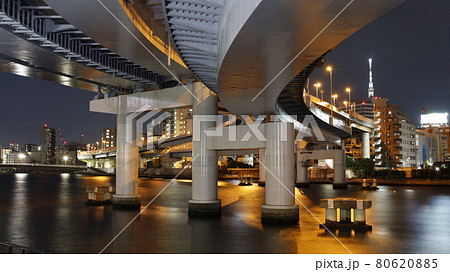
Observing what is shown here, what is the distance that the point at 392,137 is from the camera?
3932 inches

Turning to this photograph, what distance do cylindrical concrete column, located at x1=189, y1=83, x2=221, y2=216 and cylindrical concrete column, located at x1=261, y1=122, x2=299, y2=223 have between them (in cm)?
352

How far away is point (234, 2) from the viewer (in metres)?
8.41

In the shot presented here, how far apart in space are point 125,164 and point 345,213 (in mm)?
13476

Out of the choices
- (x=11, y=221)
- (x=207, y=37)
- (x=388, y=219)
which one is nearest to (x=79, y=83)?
(x=11, y=221)

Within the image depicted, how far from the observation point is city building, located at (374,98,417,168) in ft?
327

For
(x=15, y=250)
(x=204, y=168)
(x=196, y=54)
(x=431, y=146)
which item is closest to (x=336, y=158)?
(x=204, y=168)

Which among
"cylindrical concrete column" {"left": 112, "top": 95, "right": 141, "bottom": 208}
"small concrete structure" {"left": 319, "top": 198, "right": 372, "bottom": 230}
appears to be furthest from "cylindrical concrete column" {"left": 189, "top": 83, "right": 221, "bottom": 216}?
"small concrete structure" {"left": 319, "top": 198, "right": 372, "bottom": 230}

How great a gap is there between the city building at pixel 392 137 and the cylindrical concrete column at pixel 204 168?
8437 cm

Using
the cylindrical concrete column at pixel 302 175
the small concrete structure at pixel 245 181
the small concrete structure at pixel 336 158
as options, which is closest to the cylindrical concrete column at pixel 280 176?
the small concrete structure at pixel 336 158

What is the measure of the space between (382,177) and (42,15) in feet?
176

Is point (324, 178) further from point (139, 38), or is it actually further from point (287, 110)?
point (139, 38)

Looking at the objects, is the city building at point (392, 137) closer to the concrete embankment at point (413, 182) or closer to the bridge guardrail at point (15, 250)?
the concrete embankment at point (413, 182)

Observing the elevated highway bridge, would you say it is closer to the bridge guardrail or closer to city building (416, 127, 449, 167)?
the bridge guardrail
